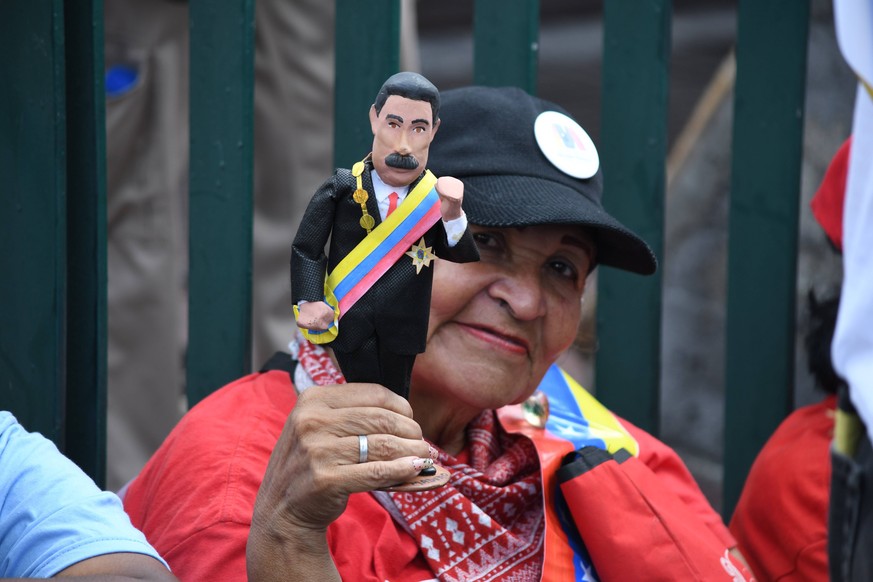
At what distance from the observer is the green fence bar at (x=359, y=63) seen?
2.65 m

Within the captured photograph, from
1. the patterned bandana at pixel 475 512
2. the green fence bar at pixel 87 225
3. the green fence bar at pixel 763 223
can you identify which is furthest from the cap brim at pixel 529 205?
the green fence bar at pixel 87 225

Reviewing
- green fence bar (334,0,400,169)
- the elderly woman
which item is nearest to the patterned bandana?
the elderly woman

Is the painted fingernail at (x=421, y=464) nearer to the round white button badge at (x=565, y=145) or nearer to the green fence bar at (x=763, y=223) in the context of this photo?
the round white button badge at (x=565, y=145)

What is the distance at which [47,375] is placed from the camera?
8.06 ft

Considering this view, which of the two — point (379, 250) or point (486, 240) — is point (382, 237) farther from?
point (486, 240)

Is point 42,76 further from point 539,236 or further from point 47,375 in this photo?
point 539,236

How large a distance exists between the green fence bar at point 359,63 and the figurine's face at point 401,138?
3.66ft

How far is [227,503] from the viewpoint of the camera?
5.94 ft

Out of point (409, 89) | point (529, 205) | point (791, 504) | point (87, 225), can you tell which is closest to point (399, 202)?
point (409, 89)

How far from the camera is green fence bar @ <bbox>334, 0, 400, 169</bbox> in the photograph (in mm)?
2652

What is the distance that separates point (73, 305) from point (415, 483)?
1.30m

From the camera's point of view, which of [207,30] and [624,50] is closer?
[207,30]

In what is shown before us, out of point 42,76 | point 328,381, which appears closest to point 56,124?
point 42,76

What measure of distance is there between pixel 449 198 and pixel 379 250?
0.13 m
